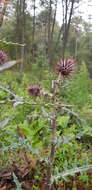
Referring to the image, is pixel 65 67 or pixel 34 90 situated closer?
pixel 65 67

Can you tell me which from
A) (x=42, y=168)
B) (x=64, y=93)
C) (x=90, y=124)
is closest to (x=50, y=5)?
(x=64, y=93)

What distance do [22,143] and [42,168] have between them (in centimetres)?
89

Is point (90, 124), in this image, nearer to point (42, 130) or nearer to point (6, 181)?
point (42, 130)

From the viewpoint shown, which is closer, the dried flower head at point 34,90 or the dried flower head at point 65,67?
the dried flower head at point 65,67

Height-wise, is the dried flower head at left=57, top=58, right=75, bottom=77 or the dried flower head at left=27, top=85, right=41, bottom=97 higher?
the dried flower head at left=57, top=58, right=75, bottom=77

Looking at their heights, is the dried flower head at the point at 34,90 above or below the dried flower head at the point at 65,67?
below

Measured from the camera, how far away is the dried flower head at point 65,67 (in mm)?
1594

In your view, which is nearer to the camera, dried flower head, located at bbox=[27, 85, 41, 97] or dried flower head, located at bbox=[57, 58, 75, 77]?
dried flower head, located at bbox=[57, 58, 75, 77]

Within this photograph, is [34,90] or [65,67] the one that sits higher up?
[65,67]

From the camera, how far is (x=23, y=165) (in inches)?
88.7

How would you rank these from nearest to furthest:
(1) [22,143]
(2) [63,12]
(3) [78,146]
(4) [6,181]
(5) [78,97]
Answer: (1) [22,143], (4) [6,181], (3) [78,146], (5) [78,97], (2) [63,12]

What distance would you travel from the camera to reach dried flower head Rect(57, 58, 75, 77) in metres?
1.59

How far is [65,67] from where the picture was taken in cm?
160

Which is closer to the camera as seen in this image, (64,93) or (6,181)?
(6,181)
